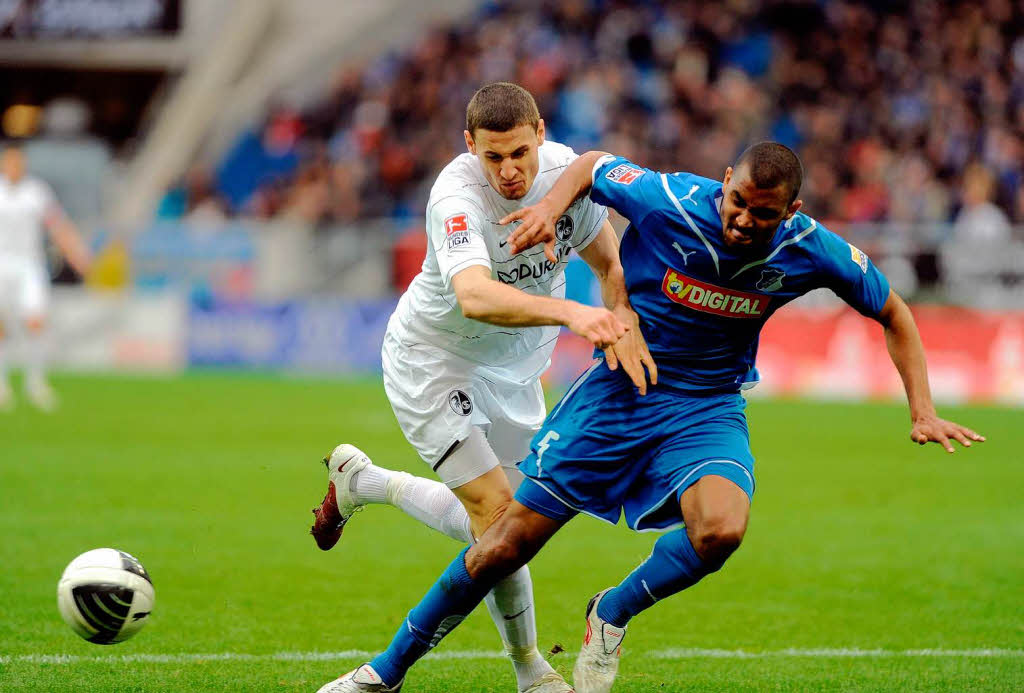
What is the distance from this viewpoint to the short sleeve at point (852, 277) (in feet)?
16.4

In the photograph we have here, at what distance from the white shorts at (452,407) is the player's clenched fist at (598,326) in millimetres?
1281

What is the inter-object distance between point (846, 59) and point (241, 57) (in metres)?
12.0

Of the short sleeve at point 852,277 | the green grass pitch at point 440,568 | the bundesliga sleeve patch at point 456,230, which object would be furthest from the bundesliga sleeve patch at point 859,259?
the green grass pitch at point 440,568

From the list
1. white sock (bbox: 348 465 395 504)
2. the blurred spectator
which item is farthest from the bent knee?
the blurred spectator

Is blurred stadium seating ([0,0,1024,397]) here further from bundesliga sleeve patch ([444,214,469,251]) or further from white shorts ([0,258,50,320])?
bundesliga sleeve patch ([444,214,469,251])

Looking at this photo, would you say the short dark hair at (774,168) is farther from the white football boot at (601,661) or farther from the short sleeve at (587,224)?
the white football boot at (601,661)

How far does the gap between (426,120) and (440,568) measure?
17.4 metres

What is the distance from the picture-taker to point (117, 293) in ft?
68.0

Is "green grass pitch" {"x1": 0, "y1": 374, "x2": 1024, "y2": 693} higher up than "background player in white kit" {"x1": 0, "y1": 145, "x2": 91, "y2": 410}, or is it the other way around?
"green grass pitch" {"x1": 0, "y1": 374, "x2": 1024, "y2": 693}

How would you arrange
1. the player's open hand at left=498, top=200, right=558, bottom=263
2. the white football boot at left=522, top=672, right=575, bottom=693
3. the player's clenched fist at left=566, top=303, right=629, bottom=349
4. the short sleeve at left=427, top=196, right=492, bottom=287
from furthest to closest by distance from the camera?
the white football boot at left=522, top=672, right=575, bottom=693
the short sleeve at left=427, top=196, right=492, bottom=287
the player's open hand at left=498, top=200, right=558, bottom=263
the player's clenched fist at left=566, top=303, right=629, bottom=349

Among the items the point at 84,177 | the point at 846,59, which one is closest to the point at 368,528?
the point at 846,59

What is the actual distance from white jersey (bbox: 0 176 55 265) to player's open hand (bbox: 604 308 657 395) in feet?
38.5

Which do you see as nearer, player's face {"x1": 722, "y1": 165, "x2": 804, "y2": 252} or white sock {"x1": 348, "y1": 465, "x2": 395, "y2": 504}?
player's face {"x1": 722, "y1": 165, "x2": 804, "y2": 252}

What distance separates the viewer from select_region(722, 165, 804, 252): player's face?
470 centimetres
